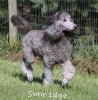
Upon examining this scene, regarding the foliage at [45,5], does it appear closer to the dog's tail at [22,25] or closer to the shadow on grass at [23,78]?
the dog's tail at [22,25]

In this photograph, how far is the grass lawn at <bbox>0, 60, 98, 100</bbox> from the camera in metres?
8.04

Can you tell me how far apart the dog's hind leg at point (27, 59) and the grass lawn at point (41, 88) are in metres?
0.16

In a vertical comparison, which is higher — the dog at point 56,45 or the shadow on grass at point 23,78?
the dog at point 56,45

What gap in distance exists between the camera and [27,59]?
920cm

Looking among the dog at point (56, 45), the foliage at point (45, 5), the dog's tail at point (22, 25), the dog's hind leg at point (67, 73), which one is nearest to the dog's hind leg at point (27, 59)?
the dog at point (56, 45)

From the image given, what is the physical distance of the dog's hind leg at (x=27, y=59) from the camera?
30.0 feet

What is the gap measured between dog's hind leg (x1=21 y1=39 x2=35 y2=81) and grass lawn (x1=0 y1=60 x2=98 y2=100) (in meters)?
0.16

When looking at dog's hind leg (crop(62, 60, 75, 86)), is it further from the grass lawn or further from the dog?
the grass lawn

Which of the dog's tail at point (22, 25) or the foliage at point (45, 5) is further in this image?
the foliage at point (45, 5)

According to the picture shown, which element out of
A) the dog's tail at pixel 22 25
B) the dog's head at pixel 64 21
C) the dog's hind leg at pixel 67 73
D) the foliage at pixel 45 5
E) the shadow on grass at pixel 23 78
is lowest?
the shadow on grass at pixel 23 78

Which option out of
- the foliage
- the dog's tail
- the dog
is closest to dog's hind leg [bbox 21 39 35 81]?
the dog

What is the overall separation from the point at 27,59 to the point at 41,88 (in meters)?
0.81

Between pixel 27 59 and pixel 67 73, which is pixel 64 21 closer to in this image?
pixel 67 73

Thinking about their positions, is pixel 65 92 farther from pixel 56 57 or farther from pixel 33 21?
pixel 33 21
